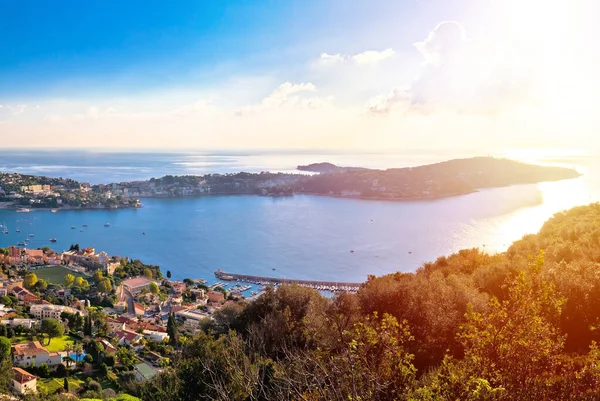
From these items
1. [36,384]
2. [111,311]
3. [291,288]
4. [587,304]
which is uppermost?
[587,304]

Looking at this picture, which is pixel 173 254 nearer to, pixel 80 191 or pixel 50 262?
pixel 50 262

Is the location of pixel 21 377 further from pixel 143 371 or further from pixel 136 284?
pixel 136 284

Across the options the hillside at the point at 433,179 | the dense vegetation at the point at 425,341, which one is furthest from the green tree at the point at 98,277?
the hillside at the point at 433,179

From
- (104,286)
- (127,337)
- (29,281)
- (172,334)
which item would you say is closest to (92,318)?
(127,337)

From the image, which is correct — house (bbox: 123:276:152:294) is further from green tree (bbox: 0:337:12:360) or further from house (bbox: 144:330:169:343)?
green tree (bbox: 0:337:12:360)

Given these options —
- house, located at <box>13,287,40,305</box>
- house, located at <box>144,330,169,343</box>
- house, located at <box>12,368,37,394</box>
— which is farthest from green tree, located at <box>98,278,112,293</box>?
house, located at <box>12,368,37,394</box>

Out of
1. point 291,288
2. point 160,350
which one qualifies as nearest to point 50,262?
point 160,350

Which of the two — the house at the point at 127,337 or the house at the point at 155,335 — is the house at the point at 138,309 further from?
the house at the point at 127,337
